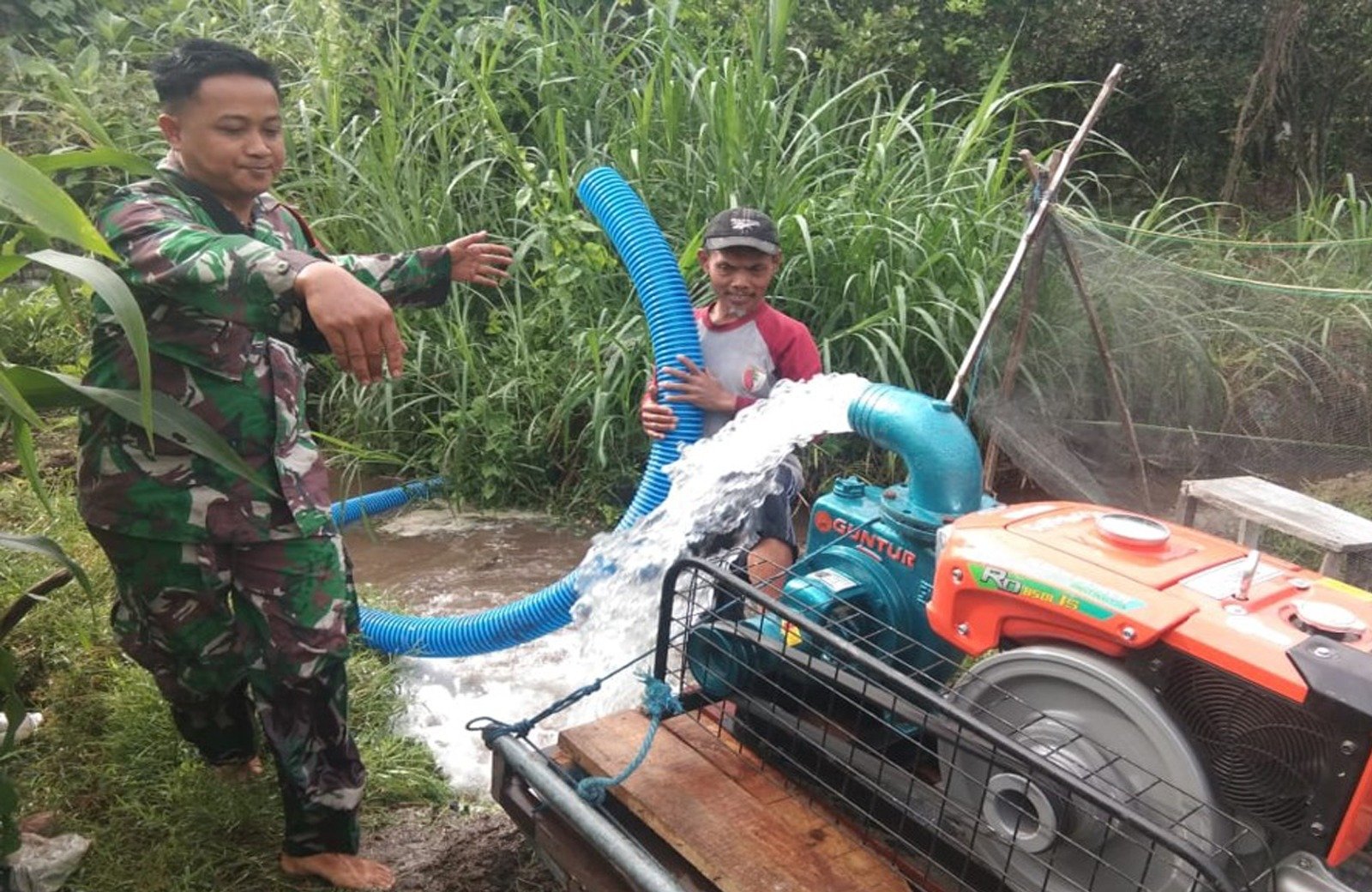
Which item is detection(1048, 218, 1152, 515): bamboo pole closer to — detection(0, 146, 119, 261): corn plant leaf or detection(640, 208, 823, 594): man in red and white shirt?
detection(640, 208, 823, 594): man in red and white shirt

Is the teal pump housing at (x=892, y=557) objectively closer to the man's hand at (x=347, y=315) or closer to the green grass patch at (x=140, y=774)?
the man's hand at (x=347, y=315)

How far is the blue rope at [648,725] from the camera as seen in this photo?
1.82 m

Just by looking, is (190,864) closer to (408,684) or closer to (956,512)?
(408,684)

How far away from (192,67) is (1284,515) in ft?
10.9

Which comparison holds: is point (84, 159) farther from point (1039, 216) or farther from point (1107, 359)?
point (1107, 359)

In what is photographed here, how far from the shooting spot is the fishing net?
3332mm

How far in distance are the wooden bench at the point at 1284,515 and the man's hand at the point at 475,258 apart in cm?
260

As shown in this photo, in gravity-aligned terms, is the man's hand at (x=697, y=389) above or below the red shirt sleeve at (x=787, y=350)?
below

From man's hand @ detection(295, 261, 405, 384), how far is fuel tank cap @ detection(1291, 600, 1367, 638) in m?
1.47

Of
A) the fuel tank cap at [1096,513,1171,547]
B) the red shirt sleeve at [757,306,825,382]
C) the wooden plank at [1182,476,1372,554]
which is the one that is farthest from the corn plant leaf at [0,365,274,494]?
the wooden plank at [1182,476,1372,554]

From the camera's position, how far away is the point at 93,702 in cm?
281

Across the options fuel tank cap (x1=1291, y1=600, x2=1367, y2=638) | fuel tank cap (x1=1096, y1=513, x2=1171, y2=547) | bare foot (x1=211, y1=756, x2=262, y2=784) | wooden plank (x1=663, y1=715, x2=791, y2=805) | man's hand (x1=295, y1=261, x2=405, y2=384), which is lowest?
bare foot (x1=211, y1=756, x2=262, y2=784)

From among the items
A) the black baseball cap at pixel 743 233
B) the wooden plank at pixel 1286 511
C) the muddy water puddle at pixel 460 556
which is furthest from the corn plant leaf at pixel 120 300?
the wooden plank at pixel 1286 511

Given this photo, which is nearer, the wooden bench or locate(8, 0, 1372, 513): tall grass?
the wooden bench
